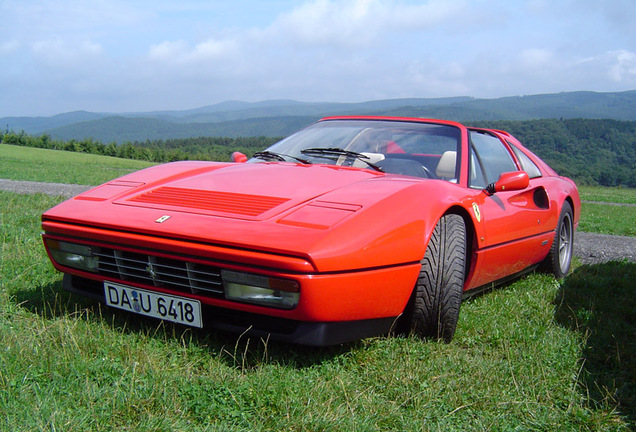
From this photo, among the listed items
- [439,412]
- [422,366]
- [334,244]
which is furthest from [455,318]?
[334,244]

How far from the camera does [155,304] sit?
242 centimetres

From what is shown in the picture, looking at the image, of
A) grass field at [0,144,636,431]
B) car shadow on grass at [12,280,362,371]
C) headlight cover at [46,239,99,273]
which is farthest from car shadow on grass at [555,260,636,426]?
headlight cover at [46,239,99,273]

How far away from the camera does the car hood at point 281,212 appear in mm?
2219

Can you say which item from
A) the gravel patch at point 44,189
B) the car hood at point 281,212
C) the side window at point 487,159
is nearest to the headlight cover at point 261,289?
the car hood at point 281,212

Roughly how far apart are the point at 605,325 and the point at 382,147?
1697 millimetres

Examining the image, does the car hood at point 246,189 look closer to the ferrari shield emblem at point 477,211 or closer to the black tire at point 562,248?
the ferrari shield emblem at point 477,211

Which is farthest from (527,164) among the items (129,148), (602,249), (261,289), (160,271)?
(129,148)

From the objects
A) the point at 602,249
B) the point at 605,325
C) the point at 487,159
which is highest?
the point at 487,159

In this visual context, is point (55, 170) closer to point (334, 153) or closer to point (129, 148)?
point (334, 153)

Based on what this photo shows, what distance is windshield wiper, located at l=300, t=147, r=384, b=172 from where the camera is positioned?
344 cm

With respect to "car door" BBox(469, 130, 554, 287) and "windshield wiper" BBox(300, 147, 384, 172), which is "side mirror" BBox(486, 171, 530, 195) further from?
"windshield wiper" BBox(300, 147, 384, 172)

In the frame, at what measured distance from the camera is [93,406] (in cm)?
184

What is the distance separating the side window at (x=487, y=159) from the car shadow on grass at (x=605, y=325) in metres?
0.95

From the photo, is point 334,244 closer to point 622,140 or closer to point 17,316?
point 17,316
